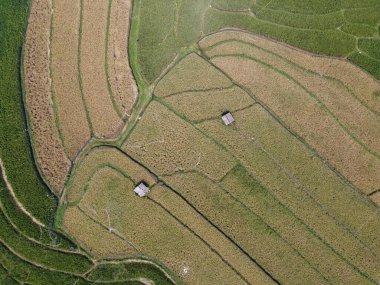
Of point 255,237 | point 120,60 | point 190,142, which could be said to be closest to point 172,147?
point 190,142

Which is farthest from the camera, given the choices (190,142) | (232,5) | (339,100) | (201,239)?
(232,5)

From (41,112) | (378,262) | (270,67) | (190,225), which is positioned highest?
(41,112)

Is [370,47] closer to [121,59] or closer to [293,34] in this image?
[293,34]

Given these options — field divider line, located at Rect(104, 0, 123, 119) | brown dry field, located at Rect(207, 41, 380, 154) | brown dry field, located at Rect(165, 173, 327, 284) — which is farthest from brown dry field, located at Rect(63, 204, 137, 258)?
brown dry field, located at Rect(207, 41, 380, 154)

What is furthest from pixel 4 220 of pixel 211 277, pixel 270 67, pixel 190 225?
pixel 270 67

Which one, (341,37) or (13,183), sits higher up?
(13,183)

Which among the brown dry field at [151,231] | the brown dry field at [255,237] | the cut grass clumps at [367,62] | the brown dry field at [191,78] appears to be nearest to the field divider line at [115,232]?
the brown dry field at [151,231]

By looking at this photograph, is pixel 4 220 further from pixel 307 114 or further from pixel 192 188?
pixel 307 114
